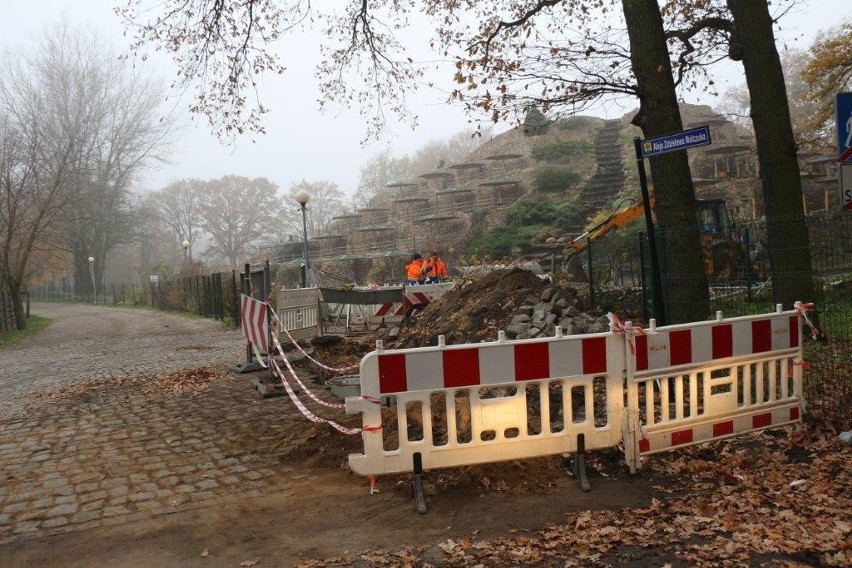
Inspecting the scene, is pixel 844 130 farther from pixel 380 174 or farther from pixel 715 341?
pixel 380 174

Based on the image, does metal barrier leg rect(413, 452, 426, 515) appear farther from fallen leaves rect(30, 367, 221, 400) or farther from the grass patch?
the grass patch

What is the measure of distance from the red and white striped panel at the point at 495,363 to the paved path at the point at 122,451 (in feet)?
5.24

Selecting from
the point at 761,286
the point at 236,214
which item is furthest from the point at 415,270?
the point at 236,214

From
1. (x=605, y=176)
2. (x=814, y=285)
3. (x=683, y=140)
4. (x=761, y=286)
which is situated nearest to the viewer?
(x=683, y=140)

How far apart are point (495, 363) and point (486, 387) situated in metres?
0.22

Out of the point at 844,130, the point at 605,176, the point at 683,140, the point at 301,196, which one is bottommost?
the point at 844,130

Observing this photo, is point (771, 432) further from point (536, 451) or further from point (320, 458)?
point (320, 458)

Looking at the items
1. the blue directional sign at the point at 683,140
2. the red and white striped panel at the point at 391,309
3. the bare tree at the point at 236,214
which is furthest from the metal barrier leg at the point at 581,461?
the bare tree at the point at 236,214

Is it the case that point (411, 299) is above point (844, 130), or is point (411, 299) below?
below

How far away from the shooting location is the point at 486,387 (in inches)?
183

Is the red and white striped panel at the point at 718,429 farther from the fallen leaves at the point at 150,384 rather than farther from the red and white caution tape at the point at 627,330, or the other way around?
the fallen leaves at the point at 150,384

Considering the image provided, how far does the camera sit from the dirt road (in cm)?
407

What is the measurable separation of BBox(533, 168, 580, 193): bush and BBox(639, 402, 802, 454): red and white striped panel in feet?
148

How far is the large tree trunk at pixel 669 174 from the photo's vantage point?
7793 millimetres
